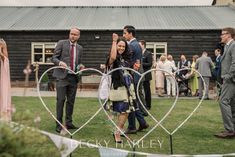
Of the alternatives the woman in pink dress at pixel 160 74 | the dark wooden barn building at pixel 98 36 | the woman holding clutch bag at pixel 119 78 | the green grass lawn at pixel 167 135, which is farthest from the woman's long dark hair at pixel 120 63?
the dark wooden barn building at pixel 98 36

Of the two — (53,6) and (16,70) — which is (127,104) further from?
(53,6)

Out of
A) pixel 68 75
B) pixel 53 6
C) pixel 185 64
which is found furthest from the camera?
pixel 53 6

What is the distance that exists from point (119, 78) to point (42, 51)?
1997 centimetres

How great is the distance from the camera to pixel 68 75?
8.23 meters

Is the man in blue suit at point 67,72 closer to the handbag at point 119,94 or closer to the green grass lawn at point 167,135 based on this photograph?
the green grass lawn at point 167,135

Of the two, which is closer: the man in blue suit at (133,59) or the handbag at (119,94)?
the handbag at (119,94)

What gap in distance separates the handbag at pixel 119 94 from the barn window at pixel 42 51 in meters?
19.6

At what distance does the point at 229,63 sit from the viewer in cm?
747

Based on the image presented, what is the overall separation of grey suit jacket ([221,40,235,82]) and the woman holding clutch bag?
1659mm

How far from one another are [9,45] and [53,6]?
22.6 feet

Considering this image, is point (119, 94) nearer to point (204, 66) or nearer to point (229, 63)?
point (229, 63)

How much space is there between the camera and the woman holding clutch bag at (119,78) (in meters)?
6.86

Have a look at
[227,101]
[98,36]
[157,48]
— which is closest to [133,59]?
[227,101]

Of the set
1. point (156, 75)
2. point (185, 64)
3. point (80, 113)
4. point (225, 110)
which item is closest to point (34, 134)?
point (225, 110)
